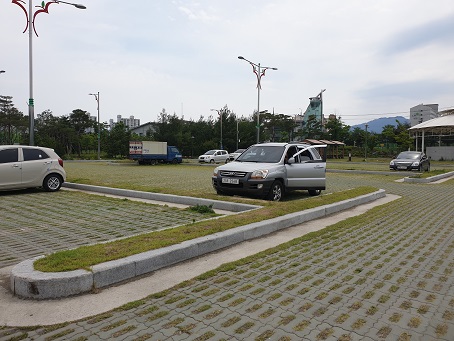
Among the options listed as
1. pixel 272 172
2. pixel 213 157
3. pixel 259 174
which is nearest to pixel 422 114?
pixel 213 157

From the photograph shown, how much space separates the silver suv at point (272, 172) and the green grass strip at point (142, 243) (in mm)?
1582

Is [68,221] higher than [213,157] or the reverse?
the reverse

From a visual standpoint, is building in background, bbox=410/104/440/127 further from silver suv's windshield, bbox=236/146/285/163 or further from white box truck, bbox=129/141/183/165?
silver suv's windshield, bbox=236/146/285/163

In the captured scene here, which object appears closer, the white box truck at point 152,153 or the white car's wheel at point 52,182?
the white car's wheel at point 52,182

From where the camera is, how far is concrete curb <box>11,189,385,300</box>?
150 inches

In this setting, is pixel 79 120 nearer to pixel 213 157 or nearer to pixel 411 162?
pixel 213 157

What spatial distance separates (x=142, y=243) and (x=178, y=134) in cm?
4506

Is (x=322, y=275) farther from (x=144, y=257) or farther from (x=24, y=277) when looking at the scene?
(x=24, y=277)

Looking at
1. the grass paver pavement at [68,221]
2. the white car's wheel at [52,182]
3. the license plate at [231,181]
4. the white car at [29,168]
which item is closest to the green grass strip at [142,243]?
the grass paver pavement at [68,221]

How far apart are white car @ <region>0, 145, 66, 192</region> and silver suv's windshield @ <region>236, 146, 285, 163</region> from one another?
6129 mm

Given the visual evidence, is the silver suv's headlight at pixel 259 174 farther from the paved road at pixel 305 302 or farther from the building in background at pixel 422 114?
the building in background at pixel 422 114

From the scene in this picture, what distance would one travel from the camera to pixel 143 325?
3.23m

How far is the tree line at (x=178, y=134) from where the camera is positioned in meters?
49.5

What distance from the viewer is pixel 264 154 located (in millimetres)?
10992
